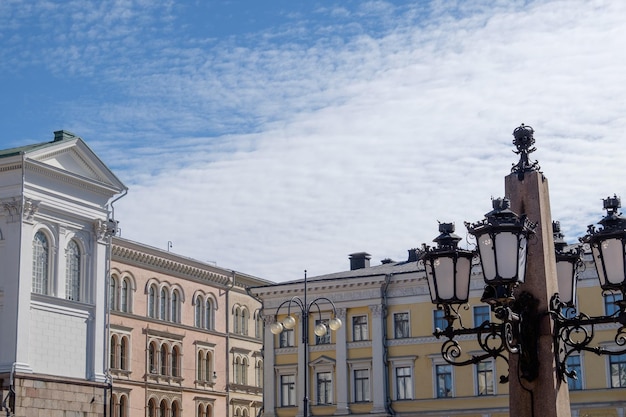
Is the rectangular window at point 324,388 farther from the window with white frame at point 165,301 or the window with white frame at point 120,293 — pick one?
the window with white frame at point 120,293

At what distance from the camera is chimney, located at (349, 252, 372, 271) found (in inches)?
2137

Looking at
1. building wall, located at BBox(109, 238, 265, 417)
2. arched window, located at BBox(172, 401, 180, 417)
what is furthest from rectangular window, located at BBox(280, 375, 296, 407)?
arched window, located at BBox(172, 401, 180, 417)

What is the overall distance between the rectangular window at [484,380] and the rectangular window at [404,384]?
323 centimetres

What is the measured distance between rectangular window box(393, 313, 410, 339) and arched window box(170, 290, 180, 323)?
1180cm

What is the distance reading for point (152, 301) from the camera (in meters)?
52.2

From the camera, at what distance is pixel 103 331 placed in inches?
1602

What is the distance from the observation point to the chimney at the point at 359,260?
178 feet

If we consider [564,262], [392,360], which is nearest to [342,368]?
[392,360]

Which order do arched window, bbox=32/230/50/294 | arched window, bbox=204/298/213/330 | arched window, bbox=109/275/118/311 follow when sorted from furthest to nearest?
arched window, bbox=204/298/213/330 < arched window, bbox=109/275/118/311 < arched window, bbox=32/230/50/294

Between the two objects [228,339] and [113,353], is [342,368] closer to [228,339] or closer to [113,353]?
[228,339]

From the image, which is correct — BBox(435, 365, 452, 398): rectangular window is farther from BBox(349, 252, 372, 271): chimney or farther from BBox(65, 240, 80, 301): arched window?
BBox(65, 240, 80, 301): arched window

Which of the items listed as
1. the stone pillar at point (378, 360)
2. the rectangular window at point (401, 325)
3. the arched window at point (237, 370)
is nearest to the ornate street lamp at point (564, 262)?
the stone pillar at point (378, 360)

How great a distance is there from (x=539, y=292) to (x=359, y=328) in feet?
133

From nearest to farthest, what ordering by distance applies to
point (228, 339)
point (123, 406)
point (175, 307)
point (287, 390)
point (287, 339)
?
point (123, 406)
point (287, 390)
point (287, 339)
point (175, 307)
point (228, 339)
